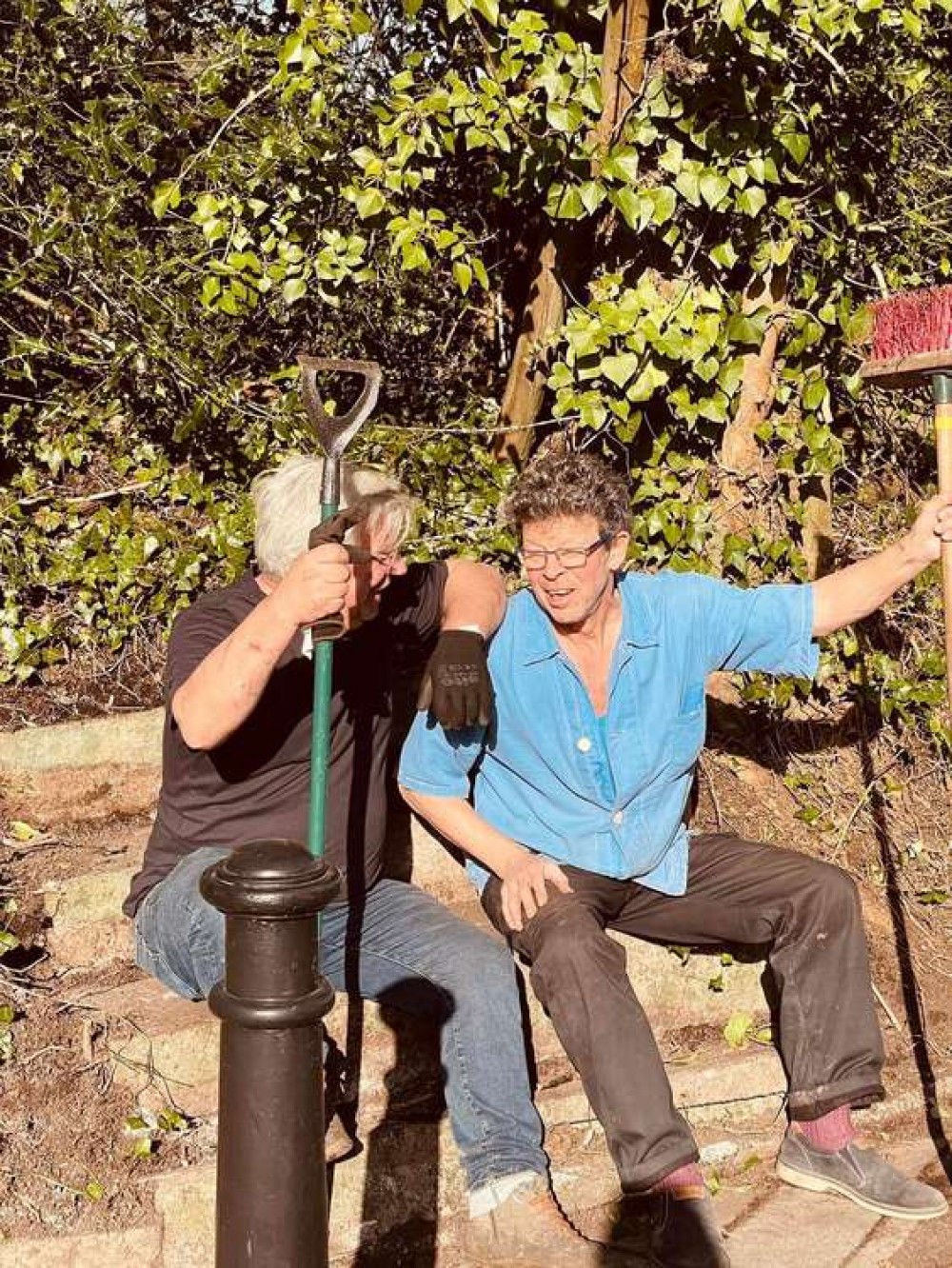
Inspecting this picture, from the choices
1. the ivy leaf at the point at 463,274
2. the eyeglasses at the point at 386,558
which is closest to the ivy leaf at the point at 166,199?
the ivy leaf at the point at 463,274

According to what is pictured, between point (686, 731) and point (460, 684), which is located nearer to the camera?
point (460, 684)

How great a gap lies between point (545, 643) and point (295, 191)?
194 centimetres

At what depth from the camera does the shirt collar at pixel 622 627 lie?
392 centimetres

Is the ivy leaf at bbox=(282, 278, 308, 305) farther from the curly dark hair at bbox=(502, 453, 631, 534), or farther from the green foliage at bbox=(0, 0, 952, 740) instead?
the curly dark hair at bbox=(502, 453, 631, 534)

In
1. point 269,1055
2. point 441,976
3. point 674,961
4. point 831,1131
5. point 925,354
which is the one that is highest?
point 925,354

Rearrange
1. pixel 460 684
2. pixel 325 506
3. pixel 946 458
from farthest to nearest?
pixel 460 684
pixel 946 458
pixel 325 506

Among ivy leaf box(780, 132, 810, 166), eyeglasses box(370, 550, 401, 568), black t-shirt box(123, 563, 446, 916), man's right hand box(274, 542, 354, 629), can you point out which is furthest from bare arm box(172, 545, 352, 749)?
ivy leaf box(780, 132, 810, 166)

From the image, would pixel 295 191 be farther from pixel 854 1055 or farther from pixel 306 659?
pixel 854 1055

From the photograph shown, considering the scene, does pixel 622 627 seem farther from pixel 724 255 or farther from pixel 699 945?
pixel 724 255

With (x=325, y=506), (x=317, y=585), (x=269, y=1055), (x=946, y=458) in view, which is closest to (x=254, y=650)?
(x=317, y=585)

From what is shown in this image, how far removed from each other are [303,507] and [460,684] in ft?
1.91

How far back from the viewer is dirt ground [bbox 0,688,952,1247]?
3400mm

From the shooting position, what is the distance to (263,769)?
367 cm

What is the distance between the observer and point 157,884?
12.0ft
